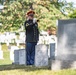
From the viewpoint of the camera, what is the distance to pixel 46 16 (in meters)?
30.1

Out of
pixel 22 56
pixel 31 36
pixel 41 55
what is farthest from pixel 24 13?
pixel 41 55

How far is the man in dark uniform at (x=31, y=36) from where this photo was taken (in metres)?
12.1

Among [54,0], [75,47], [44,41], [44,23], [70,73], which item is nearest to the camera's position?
[70,73]

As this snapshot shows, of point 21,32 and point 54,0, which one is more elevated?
point 54,0

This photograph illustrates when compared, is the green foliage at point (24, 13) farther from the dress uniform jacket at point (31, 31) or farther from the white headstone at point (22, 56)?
the dress uniform jacket at point (31, 31)

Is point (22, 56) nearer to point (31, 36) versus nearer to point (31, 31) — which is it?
point (31, 36)

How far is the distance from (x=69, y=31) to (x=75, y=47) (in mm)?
458

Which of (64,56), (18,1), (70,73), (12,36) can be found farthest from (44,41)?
(70,73)

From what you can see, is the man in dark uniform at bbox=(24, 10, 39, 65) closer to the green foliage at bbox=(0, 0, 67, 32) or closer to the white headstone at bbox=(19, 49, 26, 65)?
the white headstone at bbox=(19, 49, 26, 65)

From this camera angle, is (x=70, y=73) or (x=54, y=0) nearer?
(x=70, y=73)

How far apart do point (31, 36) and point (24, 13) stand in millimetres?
17885

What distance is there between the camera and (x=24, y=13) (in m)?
30.0

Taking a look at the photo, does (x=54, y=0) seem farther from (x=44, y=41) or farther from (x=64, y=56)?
(x=64, y=56)

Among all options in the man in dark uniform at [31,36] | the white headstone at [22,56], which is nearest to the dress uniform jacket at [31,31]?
the man in dark uniform at [31,36]
